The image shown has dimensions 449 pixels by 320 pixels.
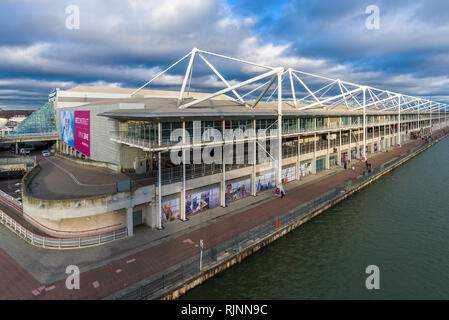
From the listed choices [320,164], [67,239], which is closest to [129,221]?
[67,239]

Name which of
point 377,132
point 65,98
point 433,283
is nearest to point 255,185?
point 433,283

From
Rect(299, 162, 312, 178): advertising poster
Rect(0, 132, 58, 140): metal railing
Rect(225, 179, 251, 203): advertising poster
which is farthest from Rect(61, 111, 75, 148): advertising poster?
Rect(299, 162, 312, 178): advertising poster

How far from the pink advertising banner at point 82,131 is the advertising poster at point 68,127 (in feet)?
8.37

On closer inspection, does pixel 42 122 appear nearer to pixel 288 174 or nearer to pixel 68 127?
pixel 68 127

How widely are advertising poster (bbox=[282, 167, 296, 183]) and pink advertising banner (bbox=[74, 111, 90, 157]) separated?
1082 inches

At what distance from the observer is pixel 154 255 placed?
1728cm

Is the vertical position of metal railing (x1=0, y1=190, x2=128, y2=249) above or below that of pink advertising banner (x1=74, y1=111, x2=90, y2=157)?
below

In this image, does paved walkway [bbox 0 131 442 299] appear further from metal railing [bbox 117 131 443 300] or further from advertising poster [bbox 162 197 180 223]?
advertising poster [bbox 162 197 180 223]

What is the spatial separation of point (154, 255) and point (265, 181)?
18.8 m

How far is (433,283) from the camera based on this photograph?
1591 centimetres

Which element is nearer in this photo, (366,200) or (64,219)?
(64,219)

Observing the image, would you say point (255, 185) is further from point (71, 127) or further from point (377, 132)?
point (377, 132)

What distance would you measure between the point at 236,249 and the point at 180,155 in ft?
47.7

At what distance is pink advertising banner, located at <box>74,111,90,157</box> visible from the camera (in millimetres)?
36441
